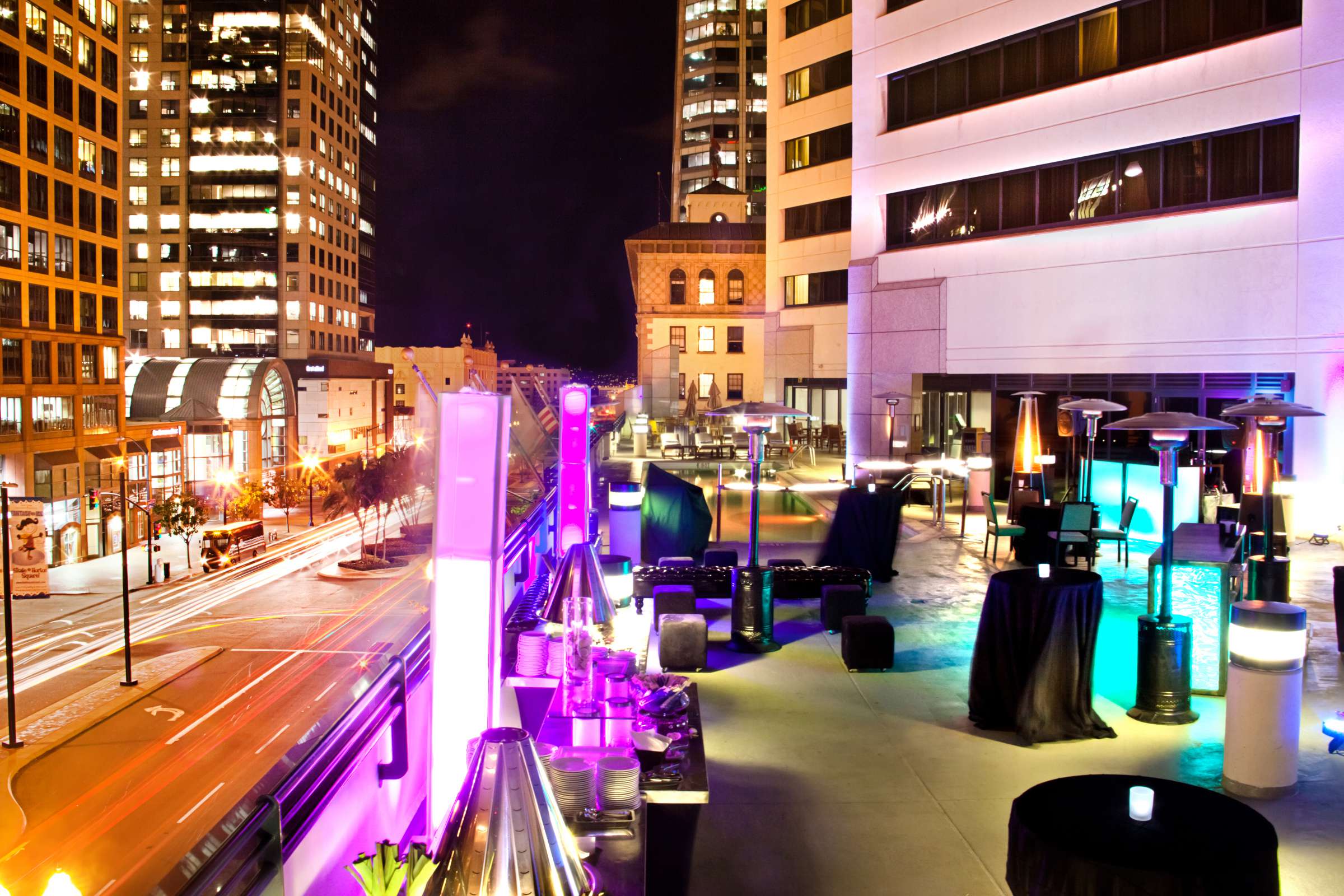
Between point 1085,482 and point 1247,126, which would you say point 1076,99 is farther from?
point 1085,482

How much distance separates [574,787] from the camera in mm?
4730

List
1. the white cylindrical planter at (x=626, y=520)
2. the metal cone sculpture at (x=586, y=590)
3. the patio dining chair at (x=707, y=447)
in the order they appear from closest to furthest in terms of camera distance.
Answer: the metal cone sculpture at (x=586, y=590) < the white cylindrical planter at (x=626, y=520) < the patio dining chair at (x=707, y=447)

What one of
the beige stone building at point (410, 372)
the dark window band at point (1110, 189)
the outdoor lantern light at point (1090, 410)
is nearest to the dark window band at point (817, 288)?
the dark window band at point (1110, 189)

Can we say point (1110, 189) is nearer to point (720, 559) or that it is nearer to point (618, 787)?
point (720, 559)

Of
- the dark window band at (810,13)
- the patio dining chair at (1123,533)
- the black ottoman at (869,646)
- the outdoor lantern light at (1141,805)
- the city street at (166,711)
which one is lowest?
the city street at (166,711)

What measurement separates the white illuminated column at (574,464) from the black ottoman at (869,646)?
435cm

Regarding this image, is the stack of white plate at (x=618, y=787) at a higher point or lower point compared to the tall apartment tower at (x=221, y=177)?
lower

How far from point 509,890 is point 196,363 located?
233 feet

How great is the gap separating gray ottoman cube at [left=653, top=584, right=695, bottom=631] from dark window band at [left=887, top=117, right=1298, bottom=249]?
543 inches

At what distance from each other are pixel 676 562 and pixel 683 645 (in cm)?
326

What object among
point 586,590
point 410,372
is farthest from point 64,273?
point 410,372

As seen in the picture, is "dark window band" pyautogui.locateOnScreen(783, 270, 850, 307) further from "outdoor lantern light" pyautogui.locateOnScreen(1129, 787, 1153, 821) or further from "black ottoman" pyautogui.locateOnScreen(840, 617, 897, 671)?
"outdoor lantern light" pyautogui.locateOnScreen(1129, 787, 1153, 821)

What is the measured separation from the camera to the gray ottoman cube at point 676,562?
12773 millimetres

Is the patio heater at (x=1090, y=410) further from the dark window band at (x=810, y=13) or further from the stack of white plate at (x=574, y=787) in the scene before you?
the dark window band at (x=810, y=13)
